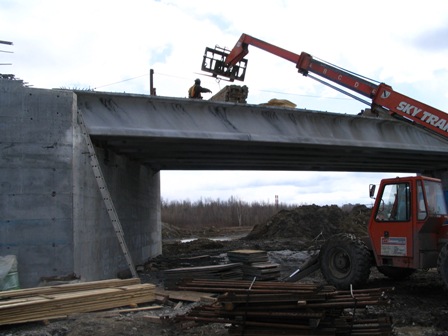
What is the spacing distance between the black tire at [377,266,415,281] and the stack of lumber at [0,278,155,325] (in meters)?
5.66

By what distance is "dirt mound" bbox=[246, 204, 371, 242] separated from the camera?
2900 centimetres

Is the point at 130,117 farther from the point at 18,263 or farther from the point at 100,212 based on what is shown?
the point at 18,263

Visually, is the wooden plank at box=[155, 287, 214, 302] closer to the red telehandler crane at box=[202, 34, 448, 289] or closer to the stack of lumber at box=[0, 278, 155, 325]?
the stack of lumber at box=[0, 278, 155, 325]

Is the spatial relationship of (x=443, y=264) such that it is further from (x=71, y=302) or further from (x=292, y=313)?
(x=71, y=302)

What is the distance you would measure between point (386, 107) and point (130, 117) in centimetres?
763

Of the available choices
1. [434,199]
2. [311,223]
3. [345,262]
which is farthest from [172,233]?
[434,199]

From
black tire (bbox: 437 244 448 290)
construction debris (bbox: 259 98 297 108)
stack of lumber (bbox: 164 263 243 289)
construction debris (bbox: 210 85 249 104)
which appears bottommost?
stack of lumber (bbox: 164 263 243 289)

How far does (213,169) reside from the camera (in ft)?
68.8

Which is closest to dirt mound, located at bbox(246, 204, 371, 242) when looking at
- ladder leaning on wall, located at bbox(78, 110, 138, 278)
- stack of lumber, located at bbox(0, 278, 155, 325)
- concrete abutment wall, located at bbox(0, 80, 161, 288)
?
ladder leaning on wall, located at bbox(78, 110, 138, 278)

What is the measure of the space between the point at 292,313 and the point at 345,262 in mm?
5109

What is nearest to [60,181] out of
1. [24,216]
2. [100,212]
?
[24,216]

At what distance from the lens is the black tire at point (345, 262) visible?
10.3 metres

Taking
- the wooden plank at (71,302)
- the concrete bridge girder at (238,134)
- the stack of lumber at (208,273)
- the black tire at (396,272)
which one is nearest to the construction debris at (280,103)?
the concrete bridge girder at (238,134)

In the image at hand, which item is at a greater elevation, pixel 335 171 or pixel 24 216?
pixel 335 171
